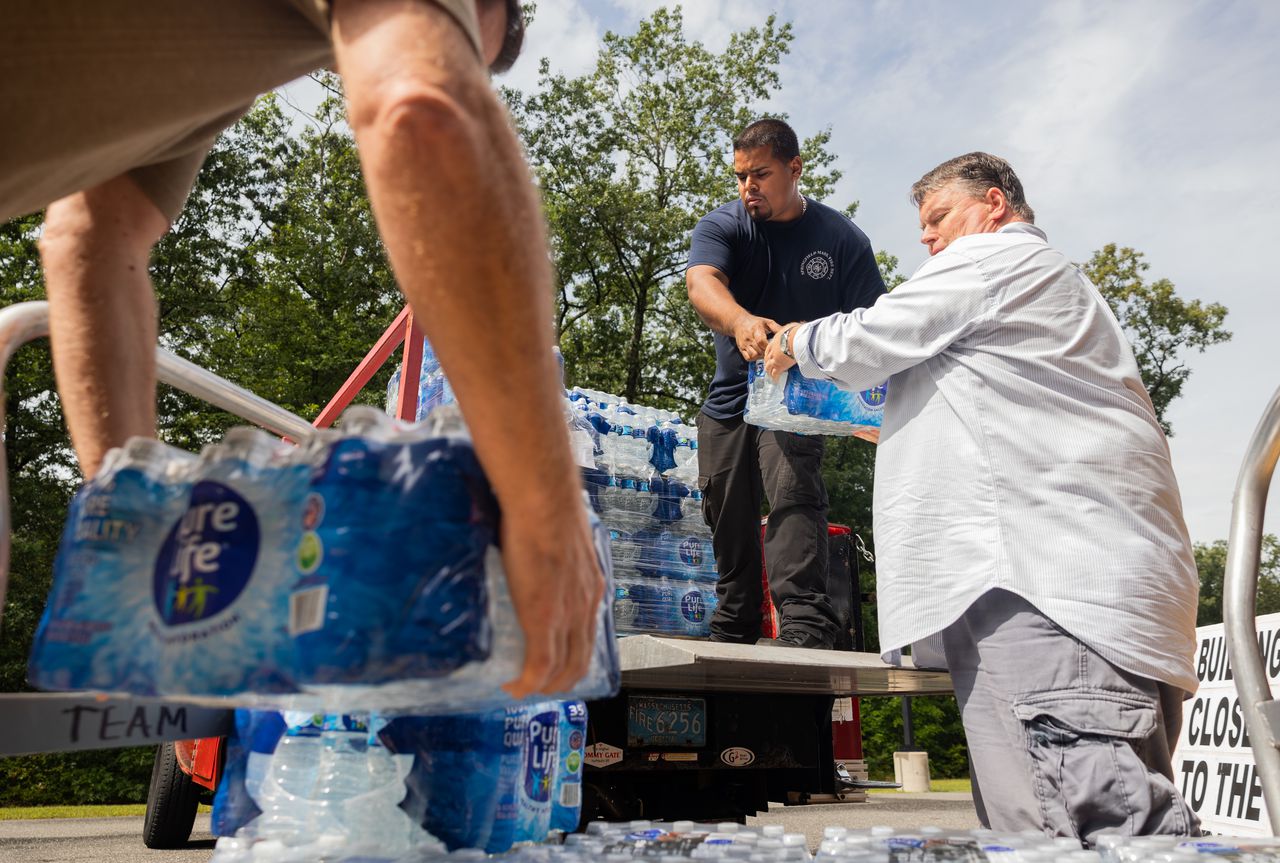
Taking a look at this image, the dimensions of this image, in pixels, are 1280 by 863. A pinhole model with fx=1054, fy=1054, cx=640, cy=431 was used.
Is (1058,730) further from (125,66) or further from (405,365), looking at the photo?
(405,365)

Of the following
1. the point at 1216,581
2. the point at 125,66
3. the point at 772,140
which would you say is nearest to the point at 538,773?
the point at 125,66

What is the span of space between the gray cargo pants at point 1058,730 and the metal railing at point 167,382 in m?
1.78

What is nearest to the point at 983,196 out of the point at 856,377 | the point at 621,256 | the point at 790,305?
the point at 856,377

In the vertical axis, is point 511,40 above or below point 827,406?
below

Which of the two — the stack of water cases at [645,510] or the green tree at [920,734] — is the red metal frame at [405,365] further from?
the green tree at [920,734]

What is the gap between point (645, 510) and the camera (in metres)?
6.06

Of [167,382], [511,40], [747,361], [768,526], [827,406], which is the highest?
[747,361]

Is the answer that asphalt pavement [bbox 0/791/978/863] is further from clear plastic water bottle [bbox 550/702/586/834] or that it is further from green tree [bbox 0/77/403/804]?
green tree [bbox 0/77/403/804]

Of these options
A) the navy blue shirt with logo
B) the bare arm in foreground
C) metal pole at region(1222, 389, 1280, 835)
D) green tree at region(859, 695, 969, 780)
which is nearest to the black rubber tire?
the navy blue shirt with logo

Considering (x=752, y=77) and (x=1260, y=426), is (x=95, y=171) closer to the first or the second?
(x=1260, y=426)

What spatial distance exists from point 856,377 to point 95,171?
7.68 ft

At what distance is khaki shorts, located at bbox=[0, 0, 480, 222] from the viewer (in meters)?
1.28

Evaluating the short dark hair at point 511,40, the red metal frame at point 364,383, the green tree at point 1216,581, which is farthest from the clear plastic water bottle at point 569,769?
the green tree at point 1216,581

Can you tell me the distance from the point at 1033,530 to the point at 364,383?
455 cm
